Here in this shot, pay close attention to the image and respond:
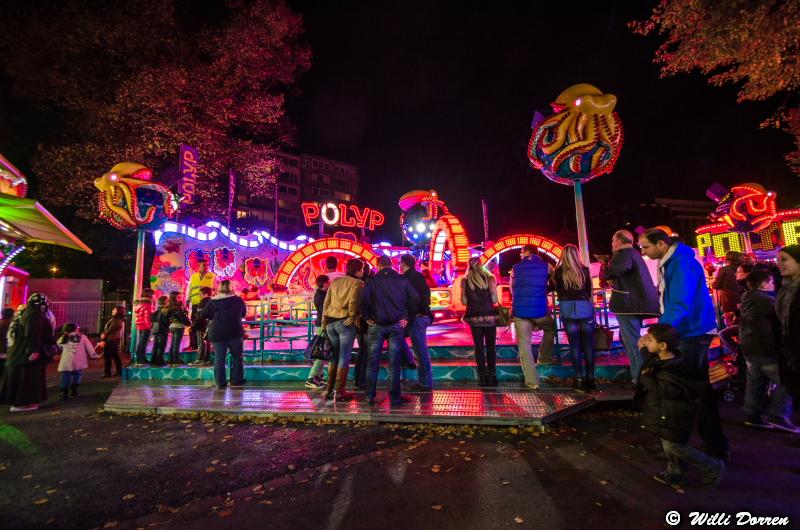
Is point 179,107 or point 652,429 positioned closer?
point 652,429

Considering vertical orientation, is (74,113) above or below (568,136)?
above

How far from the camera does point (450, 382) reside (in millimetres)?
6586

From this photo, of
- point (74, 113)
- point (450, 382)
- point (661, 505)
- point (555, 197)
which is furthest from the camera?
point (555, 197)

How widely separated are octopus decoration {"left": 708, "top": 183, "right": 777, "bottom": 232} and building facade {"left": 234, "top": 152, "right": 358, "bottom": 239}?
154 feet

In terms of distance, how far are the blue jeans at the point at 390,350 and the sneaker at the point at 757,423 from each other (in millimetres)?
4192

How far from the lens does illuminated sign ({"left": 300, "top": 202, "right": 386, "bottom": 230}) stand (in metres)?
16.2

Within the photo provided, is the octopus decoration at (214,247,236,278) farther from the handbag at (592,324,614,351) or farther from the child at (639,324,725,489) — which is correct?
the child at (639,324,725,489)

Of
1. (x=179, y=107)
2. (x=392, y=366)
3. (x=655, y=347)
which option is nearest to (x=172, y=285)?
(x=179, y=107)

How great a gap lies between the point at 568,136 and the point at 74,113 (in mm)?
18445

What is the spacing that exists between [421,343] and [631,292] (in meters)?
2.96

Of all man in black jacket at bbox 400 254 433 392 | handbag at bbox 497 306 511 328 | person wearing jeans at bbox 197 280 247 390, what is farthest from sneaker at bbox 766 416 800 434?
person wearing jeans at bbox 197 280 247 390

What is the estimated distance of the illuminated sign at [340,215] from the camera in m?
16.2

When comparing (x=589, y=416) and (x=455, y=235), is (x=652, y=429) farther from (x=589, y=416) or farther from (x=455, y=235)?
(x=455, y=235)

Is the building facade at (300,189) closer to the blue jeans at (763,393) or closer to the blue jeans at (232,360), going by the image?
the blue jeans at (232,360)
